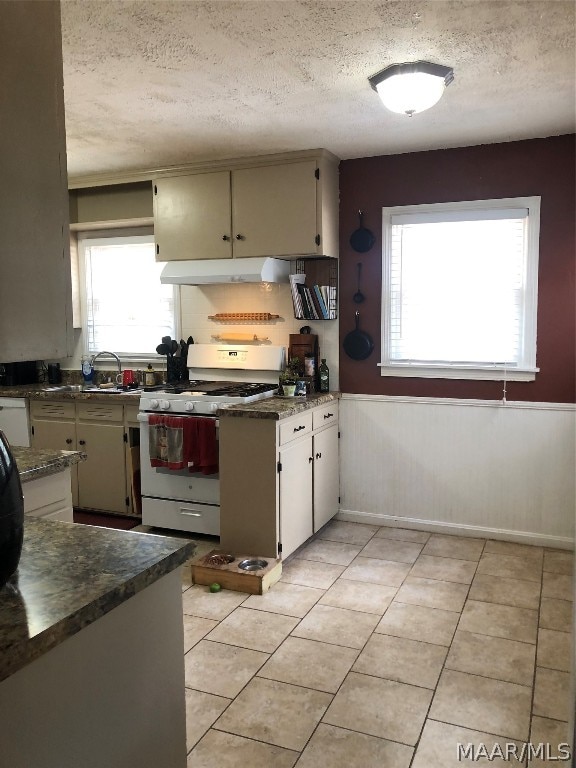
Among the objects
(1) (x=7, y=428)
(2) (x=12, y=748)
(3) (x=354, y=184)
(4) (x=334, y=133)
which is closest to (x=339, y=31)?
(4) (x=334, y=133)

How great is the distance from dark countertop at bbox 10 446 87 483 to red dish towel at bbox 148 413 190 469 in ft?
3.81

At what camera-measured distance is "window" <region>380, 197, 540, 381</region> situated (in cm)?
→ 387

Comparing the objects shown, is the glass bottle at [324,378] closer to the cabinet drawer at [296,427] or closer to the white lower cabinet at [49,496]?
the cabinet drawer at [296,427]

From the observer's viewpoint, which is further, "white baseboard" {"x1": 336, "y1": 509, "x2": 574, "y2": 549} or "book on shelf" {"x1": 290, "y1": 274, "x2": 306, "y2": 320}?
"book on shelf" {"x1": 290, "y1": 274, "x2": 306, "y2": 320}

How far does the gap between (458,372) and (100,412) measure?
8.17 ft

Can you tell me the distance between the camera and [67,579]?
134cm

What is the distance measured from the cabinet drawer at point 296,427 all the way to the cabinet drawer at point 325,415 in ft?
0.27

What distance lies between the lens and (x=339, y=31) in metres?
2.32

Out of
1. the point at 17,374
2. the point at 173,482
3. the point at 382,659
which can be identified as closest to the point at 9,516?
the point at 382,659

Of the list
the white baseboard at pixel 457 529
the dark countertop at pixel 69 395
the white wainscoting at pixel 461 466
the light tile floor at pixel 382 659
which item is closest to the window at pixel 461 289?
the white wainscoting at pixel 461 466

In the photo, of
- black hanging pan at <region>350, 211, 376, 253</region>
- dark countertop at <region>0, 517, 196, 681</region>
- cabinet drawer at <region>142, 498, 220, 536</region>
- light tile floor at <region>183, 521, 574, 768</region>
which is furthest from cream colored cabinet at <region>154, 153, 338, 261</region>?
dark countertop at <region>0, 517, 196, 681</region>

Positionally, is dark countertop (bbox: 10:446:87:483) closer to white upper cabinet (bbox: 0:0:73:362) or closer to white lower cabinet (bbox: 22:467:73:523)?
white lower cabinet (bbox: 22:467:73:523)

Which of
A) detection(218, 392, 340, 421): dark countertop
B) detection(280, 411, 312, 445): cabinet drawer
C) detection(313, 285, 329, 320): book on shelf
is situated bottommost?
detection(280, 411, 312, 445): cabinet drawer

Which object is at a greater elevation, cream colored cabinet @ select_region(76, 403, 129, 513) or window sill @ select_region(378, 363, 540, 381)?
window sill @ select_region(378, 363, 540, 381)
